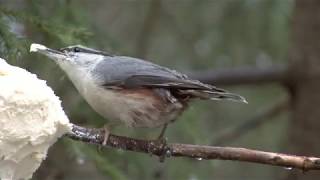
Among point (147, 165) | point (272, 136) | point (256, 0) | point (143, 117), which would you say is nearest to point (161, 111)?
point (143, 117)

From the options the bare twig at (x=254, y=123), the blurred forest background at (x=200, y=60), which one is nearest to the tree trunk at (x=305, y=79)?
the blurred forest background at (x=200, y=60)

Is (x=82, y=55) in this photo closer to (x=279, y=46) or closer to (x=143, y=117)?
(x=143, y=117)

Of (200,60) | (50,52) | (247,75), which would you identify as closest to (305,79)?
(247,75)

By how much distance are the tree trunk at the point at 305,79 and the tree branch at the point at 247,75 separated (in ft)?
0.21

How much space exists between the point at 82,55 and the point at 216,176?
2219 millimetres

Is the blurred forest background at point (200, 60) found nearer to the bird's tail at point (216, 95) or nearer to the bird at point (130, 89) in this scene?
the bird at point (130, 89)

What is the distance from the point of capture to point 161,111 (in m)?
1.69

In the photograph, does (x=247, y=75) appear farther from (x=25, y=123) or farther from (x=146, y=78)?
(x=25, y=123)

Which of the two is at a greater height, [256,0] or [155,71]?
[256,0]

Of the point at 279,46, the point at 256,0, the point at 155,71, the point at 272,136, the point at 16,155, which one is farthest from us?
the point at 272,136

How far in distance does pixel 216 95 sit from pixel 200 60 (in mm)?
1892

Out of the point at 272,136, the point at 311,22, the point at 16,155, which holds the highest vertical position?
the point at 311,22

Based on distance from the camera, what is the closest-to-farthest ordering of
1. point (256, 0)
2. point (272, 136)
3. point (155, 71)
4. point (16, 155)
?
point (16, 155) → point (155, 71) → point (256, 0) → point (272, 136)

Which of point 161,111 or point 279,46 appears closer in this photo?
point 161,111
